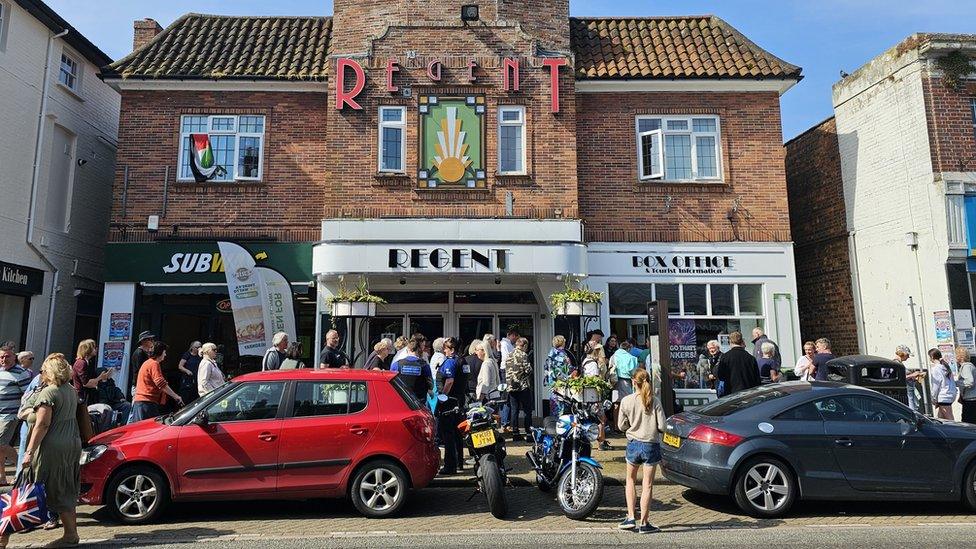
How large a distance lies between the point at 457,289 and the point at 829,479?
8.08 metres

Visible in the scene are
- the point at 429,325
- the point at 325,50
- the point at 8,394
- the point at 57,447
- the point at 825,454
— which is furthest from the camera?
the point at 325,50

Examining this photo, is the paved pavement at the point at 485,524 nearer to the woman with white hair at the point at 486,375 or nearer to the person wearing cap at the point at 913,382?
the woman with white hair at the point at 486,375

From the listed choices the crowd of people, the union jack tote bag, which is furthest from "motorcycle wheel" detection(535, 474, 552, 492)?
the union jack tote bag

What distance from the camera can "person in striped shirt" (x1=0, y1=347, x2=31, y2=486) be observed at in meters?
7.94

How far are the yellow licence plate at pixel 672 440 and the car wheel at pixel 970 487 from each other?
319cm

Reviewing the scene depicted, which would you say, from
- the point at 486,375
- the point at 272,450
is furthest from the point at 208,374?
the point at 486,375

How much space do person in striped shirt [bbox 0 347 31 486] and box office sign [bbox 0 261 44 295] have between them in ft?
16.5

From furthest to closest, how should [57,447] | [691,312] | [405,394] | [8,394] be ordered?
1. [691,312]
2. [8,394]
3. [405,394]
4. [57,447]

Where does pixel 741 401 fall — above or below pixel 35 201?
below

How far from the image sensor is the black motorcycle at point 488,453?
6790 millimetres

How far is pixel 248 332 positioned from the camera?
12211mm

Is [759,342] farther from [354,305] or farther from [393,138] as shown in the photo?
[393,138]

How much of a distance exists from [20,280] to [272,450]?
935 centimetres

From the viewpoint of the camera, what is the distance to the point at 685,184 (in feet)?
43.4
